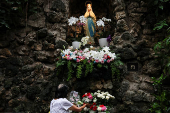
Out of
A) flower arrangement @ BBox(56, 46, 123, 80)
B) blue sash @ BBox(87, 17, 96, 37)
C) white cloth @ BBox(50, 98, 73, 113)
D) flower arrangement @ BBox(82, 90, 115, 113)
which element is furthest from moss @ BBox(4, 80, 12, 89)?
blue sash @ BBox(87, 17, 96, 37)

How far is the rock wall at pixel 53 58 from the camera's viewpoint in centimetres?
282

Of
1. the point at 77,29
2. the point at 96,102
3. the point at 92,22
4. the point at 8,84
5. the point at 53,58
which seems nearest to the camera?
the point at 96,102

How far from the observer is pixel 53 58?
3.06m

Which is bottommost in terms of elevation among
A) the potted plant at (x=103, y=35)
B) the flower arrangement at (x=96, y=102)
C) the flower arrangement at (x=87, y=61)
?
the flower arrangement at (x=96, y=102)

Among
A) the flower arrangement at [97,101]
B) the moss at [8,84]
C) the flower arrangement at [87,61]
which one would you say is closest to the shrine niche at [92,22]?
the flower arrangement at [87,61]

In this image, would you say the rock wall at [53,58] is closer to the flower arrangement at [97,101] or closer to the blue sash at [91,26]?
the flower arrangement at [97,101]

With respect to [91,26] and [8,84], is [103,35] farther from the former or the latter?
[8,84]

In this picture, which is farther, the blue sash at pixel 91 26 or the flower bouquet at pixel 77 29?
the blue sash at pixel 91 26

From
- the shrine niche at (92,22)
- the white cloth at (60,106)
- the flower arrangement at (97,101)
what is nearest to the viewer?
the white cloth at (60,106)

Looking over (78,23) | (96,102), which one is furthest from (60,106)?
(78,23)

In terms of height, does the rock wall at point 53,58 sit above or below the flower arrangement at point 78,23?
below

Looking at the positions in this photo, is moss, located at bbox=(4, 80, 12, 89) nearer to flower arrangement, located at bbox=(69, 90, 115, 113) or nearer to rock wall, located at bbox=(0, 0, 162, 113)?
rock wall, located at bbox=(0, 0, 162, 113)

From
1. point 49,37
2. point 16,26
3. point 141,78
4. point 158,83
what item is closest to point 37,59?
point 49,37

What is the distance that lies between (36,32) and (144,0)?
2253mm
